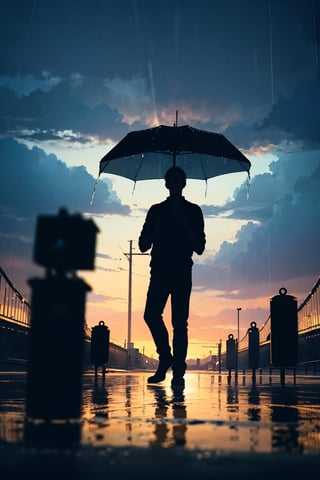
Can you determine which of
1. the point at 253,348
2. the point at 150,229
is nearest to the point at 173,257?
the point at 150,229

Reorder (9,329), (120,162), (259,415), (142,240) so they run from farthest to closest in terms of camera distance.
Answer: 1. (9,329)
2. (120,162)
3. (142,240)
4. (259,415)

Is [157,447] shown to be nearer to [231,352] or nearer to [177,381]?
[177,381]

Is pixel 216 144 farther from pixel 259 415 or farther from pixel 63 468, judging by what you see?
pixel 63 468

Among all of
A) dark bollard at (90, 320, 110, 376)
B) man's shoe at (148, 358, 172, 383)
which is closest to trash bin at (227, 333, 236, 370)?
dark bollard at (90, 320, 110, 376)

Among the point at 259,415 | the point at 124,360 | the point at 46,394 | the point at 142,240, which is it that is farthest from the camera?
the point at 124,360

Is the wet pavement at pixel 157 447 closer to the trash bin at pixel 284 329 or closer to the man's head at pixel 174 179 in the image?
the man's head at pixel 174 179

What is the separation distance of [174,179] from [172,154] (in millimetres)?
1914

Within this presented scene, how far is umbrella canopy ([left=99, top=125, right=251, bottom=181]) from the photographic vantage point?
6422 mm

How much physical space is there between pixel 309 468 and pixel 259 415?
1.50 meters

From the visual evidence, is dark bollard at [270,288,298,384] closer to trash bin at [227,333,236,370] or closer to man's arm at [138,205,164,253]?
man's arm at [138,205,164,253]

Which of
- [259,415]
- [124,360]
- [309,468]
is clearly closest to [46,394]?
[309,468]

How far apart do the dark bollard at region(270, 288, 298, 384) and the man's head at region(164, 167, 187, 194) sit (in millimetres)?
2758

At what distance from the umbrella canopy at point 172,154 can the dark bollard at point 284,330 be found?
5.90 feet

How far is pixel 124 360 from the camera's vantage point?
4366cm
